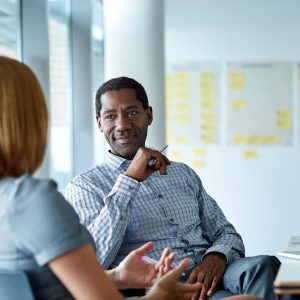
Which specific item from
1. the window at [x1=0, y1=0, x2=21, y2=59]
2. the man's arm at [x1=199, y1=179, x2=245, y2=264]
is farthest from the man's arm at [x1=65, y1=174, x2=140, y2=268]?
Result: the window at [x1=0, y1=0, x2=21, y2=59]

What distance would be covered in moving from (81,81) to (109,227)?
2.26 metres

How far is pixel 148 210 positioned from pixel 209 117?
8.38 ft

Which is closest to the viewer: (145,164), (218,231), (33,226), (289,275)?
(33,226)

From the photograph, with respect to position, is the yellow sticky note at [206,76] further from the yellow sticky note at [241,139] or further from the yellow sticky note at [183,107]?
the yellow sticky note at [241,139]

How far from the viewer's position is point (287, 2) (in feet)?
16.0

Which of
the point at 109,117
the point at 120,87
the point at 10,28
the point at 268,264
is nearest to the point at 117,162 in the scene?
the point at 109,117

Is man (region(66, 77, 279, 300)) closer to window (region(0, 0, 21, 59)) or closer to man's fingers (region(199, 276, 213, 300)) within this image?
man's fingers (region(199, 276, 213, 300))

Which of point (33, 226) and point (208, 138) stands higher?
point (208, 138)

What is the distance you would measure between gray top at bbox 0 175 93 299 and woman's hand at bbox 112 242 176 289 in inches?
16.4

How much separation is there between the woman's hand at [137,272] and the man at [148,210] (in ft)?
1.72

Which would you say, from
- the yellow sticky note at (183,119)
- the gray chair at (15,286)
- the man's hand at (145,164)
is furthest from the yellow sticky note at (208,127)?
the gray chair at (15,286)

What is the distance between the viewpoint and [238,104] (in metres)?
4.99

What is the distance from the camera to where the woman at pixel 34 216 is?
1.35 metres

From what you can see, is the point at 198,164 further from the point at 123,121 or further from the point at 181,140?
the point at 123,121
